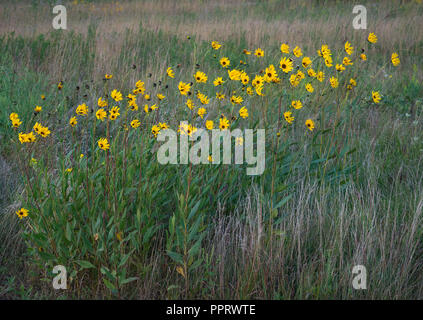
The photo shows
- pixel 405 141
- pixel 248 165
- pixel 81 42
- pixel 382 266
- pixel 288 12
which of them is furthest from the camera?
pixel 288 12

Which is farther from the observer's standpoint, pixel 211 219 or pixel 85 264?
pixel 211 219

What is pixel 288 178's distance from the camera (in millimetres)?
2543

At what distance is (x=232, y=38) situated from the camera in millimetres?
6543

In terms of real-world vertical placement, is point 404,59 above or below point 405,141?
above

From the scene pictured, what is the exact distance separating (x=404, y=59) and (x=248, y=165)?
5087 mm

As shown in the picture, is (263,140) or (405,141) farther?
(405,141)

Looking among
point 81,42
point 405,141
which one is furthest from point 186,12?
point 405,141

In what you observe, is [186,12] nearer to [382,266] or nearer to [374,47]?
[374,47]

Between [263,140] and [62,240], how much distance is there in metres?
1.28

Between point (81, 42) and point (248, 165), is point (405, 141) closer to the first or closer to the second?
point (248, 165)
